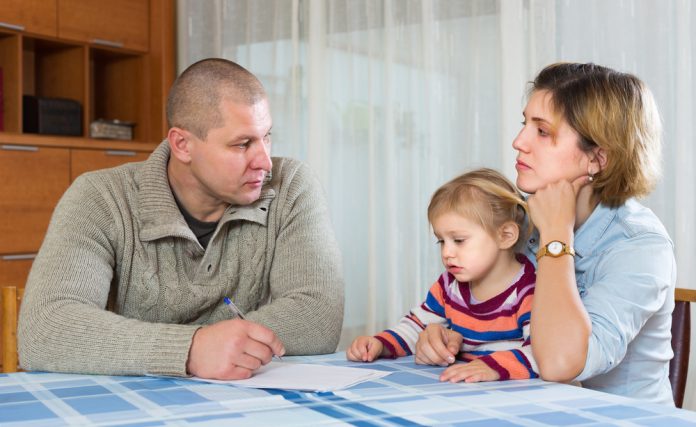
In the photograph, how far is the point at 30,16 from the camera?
12.1 feet

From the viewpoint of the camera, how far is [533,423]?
1.02m

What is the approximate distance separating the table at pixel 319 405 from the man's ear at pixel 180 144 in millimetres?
702

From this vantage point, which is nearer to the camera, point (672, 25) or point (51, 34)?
point (672, 25)

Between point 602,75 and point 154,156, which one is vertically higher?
Result: point 602,75

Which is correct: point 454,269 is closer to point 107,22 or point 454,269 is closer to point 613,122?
point 613,122

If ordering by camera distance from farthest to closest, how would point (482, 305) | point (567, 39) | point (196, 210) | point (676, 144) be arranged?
1. point (567, 39)
2. point (676, 144)
3. point (196, 210)
4. point (482, 305)

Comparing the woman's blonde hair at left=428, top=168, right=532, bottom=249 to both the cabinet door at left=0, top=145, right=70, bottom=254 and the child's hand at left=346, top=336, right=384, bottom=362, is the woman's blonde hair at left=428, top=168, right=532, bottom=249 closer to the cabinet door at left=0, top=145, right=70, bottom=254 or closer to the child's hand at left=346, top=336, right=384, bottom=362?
the child's hand at left=346, top=336, right=384, bottom=362

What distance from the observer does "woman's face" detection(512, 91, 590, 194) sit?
149 cm

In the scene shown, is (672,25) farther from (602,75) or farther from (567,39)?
(602,75)

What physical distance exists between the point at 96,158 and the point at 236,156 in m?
2.19

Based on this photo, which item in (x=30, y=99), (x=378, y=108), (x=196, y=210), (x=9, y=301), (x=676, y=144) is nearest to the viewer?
(x=9, y=301)

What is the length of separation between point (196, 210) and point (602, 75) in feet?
3.06

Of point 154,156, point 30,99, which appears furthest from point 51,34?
point 154,156

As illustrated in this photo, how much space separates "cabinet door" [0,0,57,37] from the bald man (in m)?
1.95
